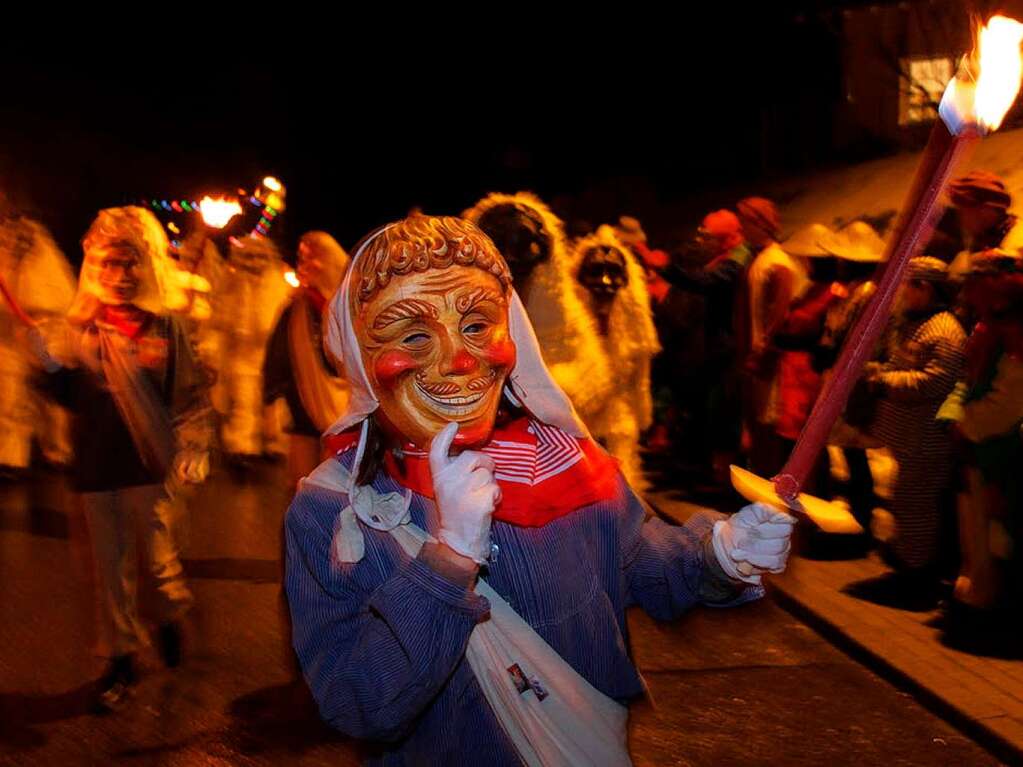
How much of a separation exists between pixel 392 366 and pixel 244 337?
8.94 m

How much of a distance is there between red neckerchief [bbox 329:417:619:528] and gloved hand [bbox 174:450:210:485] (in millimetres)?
3068

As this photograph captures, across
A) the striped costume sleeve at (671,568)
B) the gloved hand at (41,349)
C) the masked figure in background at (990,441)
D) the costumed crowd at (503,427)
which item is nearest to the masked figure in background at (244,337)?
the costumed crowd at (503,427)

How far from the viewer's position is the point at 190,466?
532cm

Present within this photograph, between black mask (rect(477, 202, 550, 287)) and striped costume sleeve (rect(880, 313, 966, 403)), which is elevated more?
black mask (rect(477, 202, 550, 287))

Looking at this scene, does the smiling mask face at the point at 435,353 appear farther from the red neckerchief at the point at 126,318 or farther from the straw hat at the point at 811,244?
the straw hat at the point at 811,244

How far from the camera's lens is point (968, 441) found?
20.3 ft

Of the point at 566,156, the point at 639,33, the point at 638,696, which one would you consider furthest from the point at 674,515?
the point at 566,156

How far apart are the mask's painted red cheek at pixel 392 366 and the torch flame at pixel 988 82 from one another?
1025 millimetres

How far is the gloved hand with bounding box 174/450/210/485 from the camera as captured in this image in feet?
17.4

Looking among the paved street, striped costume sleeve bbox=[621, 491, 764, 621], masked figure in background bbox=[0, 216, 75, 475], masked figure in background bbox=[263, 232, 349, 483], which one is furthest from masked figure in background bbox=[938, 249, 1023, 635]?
masked figure in background bbox=[0, 216, 75, 475]

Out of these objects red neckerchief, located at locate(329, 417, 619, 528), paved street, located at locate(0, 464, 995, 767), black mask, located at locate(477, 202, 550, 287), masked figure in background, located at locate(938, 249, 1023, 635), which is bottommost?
paved street, located at locate(0, 464, 995, 767)

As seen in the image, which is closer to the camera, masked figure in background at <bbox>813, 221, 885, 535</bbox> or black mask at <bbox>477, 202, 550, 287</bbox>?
black mask at <bbox>477, 202, 550, 287</bbox>

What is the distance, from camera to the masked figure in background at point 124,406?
5086 mm

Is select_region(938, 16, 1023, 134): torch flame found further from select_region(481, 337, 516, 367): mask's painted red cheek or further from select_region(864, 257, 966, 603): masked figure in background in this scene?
select_region(864, 257, 966, 603): masked figure in background
